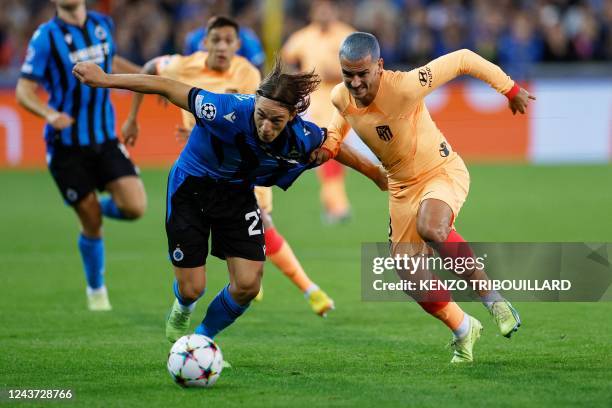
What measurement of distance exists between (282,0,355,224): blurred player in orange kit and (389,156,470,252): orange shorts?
717 centimetres

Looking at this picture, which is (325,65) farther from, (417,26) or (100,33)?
(417,26)

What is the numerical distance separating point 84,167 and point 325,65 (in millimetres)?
6336

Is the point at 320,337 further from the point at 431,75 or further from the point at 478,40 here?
the point at 478,40

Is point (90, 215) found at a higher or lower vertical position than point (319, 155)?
lower

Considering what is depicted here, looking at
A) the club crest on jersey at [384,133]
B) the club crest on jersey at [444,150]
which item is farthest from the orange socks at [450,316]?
the club crest on jersey at [384,133]

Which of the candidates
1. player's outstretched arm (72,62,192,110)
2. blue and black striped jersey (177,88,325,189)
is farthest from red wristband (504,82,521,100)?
player's outstretched arm (72,62,192,110)

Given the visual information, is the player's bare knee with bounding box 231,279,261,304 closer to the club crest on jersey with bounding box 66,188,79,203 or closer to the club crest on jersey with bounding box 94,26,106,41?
the club crest on jersey with bounding box 66,188,79,203

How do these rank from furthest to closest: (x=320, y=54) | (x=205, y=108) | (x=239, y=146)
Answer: (x=320, y=54) < (x=239, y=146) < (x=205, y=108)

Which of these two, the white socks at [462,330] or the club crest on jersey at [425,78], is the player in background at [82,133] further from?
the white socks at [462,330]

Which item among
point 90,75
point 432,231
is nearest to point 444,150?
point 432,231

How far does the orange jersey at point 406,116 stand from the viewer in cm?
699

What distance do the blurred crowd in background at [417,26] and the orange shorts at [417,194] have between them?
1363 cm

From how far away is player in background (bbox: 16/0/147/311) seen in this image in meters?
9.27

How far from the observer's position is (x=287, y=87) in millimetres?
6359
